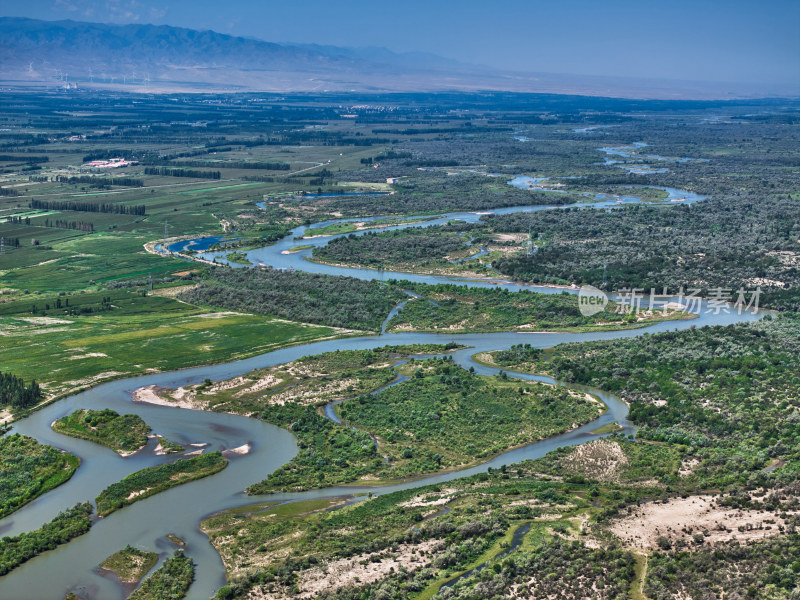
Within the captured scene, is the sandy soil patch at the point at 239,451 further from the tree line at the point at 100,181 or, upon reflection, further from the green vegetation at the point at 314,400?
the tree line at the point at 100,181

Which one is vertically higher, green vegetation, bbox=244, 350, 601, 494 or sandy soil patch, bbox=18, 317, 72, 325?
green vegetation, bbox=244, 350, 601, 494

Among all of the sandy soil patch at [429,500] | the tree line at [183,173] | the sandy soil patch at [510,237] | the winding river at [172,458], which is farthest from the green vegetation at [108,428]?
the tree line at [183,173]

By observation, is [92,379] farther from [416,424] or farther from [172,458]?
[416,424]

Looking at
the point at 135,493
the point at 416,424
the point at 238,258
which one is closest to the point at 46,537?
the point at 135,493

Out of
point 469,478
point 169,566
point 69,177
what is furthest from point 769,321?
point 69,177

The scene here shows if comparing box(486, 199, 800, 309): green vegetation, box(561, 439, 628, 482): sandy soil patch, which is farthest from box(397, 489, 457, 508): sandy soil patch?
box(486, 199, 800, 309): green vegetation

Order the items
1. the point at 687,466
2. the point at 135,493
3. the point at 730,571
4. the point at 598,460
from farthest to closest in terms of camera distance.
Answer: the point at 598,460
the point at 687,466
the point at 135,493
the point at 730,571

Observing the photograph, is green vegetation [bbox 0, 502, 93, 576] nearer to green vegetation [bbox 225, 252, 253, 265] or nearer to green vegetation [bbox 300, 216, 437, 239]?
green vegetation [bbox 225, 252, 253, 265]
